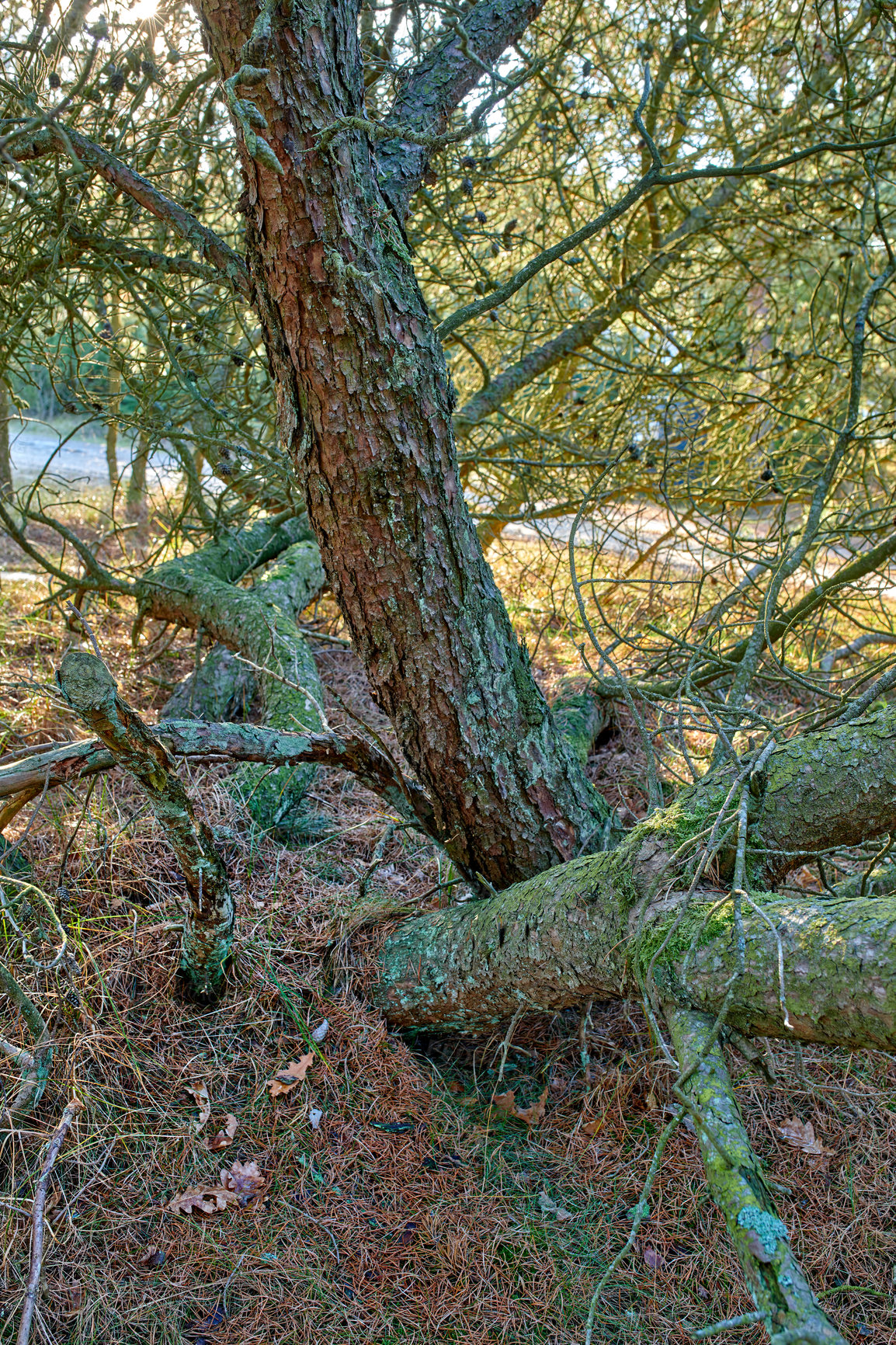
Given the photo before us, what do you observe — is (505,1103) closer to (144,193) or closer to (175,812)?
(175,812)

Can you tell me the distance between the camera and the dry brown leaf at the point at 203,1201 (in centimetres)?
188

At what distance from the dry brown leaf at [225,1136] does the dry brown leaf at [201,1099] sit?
5 cm

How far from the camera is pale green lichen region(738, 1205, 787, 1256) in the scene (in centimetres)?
109

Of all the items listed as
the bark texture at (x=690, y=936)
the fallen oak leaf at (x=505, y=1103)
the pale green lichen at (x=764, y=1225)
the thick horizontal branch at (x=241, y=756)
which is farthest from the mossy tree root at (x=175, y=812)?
the pale green lichen at (x=764, y=1225)

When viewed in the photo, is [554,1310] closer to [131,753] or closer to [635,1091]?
[635,1091]

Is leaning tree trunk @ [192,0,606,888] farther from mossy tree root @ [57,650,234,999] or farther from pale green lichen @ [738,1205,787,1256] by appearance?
pale green lichen @ [738,1205,787,1256]

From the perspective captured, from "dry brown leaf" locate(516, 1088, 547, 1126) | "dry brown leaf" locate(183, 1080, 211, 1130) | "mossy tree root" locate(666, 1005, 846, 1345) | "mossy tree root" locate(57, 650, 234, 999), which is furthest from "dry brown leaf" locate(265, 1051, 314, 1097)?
"mossy tree root" locate(666, 1005, 846, 1345)

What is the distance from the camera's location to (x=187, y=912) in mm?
2123

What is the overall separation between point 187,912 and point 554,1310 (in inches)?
51.4

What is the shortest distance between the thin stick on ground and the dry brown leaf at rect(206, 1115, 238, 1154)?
1.13ft

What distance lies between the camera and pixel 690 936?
161 cm

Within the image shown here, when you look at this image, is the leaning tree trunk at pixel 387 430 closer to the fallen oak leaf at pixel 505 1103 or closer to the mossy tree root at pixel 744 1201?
the fallen oak leaf at pixel 505 1103

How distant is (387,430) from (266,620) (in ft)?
6.31

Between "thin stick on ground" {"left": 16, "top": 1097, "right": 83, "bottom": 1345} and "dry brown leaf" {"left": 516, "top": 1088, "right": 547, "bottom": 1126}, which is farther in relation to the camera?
"dry brown leaf" {"left": 516, "top": 1088, "right": 547, "bottom": 1126}
